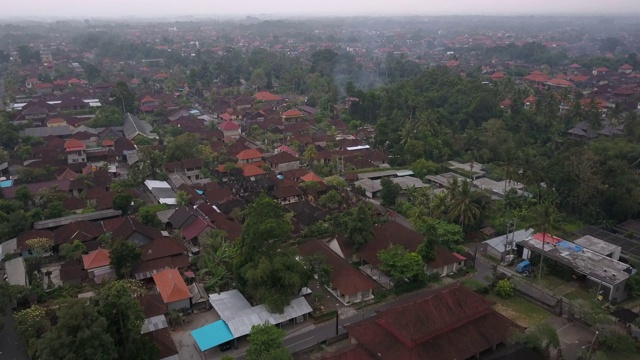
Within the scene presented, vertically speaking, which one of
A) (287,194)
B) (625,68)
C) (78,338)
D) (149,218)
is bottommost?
(287,194)

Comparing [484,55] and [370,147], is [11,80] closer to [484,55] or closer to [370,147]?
[370,147]

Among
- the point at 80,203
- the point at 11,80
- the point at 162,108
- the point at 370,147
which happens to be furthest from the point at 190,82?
the point at 80,203

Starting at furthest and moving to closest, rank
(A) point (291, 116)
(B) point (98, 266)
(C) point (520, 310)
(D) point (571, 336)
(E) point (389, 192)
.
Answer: (A) point (291, 116) → (E) point (389, 192) → (B) point (98, 266) → (C) point (520, 310) → (D) point (571, 336)

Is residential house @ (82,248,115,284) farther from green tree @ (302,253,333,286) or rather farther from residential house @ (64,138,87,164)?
residential house @ (64,138,87,164)

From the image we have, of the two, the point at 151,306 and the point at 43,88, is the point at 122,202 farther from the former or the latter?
the point at 43,88

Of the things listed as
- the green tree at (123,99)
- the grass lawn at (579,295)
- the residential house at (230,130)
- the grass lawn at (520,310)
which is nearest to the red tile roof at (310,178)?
the residential house at (230,130)

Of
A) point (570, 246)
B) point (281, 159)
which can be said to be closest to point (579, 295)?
point (570, 246)
